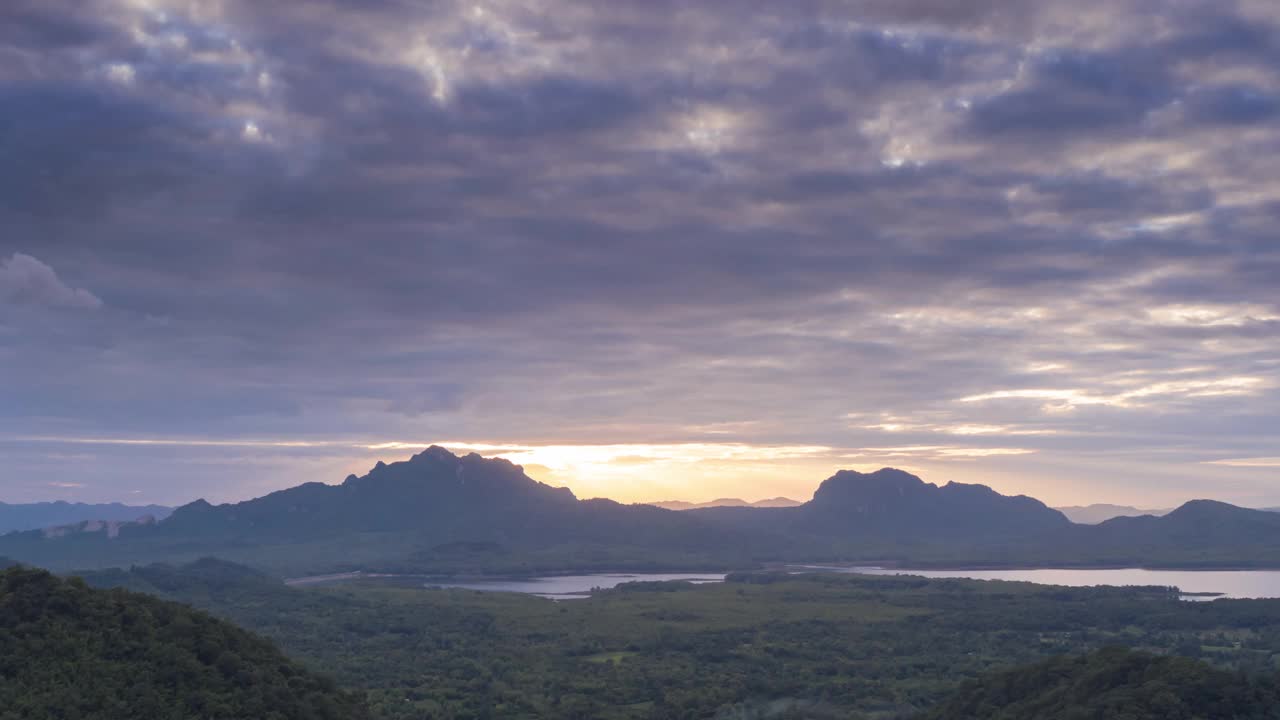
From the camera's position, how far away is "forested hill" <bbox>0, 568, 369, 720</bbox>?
64.4m

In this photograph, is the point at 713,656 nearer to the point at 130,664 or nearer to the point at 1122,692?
the point at 1122,692

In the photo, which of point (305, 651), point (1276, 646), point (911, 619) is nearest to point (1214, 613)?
point (1276, 646)

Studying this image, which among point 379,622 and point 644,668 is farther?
point 379,622

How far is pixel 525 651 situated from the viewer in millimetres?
161875

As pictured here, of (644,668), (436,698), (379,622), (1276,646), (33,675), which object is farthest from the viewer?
(379,622)

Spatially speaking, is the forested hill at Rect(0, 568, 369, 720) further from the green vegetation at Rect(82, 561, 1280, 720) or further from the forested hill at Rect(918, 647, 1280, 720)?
the forested hill at Rect(918, 647, 1280, 720)

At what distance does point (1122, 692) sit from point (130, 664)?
70.7 meters

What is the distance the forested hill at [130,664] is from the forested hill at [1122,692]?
A: 179 feet

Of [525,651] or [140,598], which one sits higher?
[140,598]

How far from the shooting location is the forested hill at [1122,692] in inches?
2650

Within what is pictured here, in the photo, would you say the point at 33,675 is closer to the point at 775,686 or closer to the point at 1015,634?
the point at 775,686

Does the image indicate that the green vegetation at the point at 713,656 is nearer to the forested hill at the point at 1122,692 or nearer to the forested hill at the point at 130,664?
the forested hill at the point at 1122,692

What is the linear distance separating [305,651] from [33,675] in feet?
316

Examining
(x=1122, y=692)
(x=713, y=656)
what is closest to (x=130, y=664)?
(x=1122, y=692)
